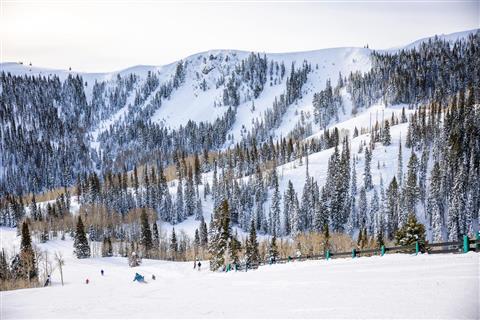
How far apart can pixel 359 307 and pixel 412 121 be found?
182 m

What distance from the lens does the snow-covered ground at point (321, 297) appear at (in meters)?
15.1

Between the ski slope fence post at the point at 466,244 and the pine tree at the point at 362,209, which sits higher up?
the ski slope fence post at the point at 466,244

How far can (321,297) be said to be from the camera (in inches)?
703

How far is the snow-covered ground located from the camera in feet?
49.4

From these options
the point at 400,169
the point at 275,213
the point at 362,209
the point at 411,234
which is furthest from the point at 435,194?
the point at 411,234

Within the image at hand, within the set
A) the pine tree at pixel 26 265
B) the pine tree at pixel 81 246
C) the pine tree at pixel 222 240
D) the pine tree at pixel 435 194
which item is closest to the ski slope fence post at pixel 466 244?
the pine tree at pixel 222 240

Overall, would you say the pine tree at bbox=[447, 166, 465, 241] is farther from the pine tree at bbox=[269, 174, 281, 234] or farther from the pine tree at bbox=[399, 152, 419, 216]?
the pine tree at bbox=[269, 174, 281, 234]

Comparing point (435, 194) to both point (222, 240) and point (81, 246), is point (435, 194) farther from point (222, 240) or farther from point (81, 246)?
point (81, 246)

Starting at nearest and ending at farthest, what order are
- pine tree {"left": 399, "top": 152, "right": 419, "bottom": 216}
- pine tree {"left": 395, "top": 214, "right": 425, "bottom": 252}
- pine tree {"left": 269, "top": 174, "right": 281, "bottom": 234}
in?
1. pine tree {"left": 395, "top": 214, "right": 425, "bottom": 252}
2. pine tree {"left": 399, "top": 152, "right": 419, "bottom": 216}
3. pine tree {"left": 269, "top": 174, "right": 281, "bottom": 234}

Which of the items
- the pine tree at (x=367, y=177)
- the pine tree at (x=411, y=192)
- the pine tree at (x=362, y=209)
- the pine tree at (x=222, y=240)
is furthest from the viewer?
the pine tree at (x=367, y=177)

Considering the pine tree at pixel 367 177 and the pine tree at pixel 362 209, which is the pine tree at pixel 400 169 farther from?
the pine tree at pixel 362 209

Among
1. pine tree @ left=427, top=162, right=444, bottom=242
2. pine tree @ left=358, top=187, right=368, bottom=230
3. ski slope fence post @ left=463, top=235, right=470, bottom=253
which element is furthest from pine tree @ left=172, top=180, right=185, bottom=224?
ski slope fence post @ left=463, top=235, right=470, bottom=253

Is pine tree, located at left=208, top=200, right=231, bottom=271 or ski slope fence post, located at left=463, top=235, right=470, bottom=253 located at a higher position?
ski slope fence post, located at left=463, top=235, right=470, bottom=253

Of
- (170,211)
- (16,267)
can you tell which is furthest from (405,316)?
(170,211)
